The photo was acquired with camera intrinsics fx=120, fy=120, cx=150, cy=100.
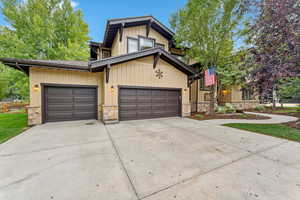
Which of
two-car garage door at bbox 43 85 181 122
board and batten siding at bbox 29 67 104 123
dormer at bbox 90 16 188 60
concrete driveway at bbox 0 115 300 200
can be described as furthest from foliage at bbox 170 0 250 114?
board and batten siding at bbox 29 67 104 123

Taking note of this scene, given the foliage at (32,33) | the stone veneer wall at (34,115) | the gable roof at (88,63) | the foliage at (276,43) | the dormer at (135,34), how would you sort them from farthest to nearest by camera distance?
the foliage at (32,33) < the dormer at (135,34) < the stone veneer wall at (34,115) < the gable roof at (88,63) < the foliage at (276,43)

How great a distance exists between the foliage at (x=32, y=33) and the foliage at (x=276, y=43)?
48.9ft

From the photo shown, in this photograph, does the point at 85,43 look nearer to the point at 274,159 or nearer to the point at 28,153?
the point at 28,153

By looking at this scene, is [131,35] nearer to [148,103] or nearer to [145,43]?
[145,43]

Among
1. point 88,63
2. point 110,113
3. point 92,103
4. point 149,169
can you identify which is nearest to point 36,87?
point 92,103

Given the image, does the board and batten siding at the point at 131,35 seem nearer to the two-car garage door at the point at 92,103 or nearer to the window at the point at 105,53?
the window at the point at 105,53

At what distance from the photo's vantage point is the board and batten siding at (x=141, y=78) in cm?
708

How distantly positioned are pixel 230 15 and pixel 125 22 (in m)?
6.98

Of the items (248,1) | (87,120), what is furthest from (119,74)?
(248,1)

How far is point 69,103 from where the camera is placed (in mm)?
7348

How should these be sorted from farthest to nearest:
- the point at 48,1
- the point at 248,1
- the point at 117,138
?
the point at 48,1
the point at 248,1
the point at 117,138

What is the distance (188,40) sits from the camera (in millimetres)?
8727

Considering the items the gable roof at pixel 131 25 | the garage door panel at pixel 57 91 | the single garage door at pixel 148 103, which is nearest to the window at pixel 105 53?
the gable roof at pixel 131 25

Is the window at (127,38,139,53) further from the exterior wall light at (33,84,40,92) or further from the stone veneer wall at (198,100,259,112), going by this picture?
the stone veneer wall at (198,100,259,112)
